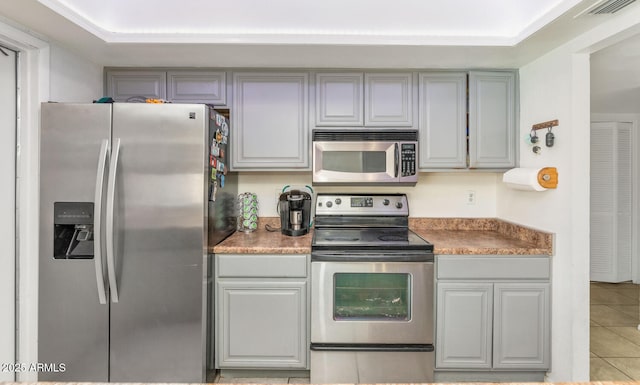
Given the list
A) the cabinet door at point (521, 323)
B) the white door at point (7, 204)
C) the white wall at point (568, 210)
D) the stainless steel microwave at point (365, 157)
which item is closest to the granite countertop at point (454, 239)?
the white wall at point (568, 210)

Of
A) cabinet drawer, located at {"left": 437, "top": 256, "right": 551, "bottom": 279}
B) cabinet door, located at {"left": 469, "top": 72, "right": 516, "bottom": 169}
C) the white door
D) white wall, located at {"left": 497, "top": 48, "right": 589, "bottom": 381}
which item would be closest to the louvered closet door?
cabinet door, located at {"left": 469, "top": 72, "right": 516, "bottom": 169}

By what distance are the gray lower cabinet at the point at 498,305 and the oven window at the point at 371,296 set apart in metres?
0.24

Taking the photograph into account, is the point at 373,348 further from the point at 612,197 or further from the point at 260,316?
the point at 612,197

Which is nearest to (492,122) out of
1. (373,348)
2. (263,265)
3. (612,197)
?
(373,348)

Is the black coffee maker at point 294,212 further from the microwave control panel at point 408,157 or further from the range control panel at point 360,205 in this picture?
the microwave control panel at point 408,157

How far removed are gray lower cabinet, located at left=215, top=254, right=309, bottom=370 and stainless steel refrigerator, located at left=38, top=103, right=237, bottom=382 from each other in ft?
0.57

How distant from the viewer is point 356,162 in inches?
91.4

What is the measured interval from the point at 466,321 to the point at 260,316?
1292 millimetres

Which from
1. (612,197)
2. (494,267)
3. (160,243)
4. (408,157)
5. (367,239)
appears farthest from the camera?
(612,197)

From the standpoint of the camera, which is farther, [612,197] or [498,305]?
[612,197]

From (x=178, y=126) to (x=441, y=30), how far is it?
5.46 feet

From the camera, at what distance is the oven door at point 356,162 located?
2.30 m

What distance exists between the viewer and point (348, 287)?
2.04 metres

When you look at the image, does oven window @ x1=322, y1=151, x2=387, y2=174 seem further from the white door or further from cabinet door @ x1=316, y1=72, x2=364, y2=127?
the white door
